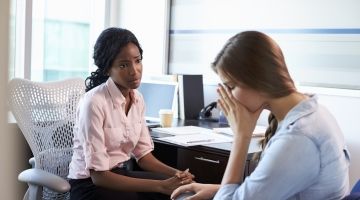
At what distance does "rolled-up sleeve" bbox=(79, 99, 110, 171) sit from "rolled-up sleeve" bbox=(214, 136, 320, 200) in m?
0.74

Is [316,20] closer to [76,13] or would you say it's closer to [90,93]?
[90,93]

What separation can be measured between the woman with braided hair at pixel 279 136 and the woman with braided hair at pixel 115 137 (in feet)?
1.77

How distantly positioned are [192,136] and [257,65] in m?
1.03

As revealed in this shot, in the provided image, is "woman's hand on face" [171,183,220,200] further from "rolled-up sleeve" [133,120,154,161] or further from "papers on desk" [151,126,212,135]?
"papers on desk" [151,126,212,135]

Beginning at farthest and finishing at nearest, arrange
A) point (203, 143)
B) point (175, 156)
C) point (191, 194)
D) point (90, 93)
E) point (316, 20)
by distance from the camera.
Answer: point (316, 20), point (175, 156), point (203, 143), point (90, 93), point (191, 194)

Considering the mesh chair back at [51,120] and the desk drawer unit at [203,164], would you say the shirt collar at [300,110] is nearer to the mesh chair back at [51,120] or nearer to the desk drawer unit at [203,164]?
the desk drawer unit at [203,164]

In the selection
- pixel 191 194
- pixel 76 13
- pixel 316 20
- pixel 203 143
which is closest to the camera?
pixel 191 194

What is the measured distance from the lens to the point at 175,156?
7.16 feet

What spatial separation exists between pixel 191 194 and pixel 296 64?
4.38 feet

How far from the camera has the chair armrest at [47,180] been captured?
1590 millimetres

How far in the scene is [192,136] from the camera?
208cm

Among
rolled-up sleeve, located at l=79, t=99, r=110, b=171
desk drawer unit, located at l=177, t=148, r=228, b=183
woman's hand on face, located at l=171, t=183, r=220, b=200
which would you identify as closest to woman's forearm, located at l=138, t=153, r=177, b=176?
desk drawer unit, located at l=177, t=148, r=228, b=183

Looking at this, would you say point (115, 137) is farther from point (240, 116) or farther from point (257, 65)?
point (257, 65)

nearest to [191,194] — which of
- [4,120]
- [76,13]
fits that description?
[4,120]
